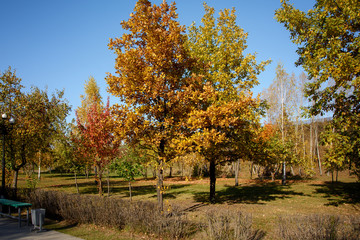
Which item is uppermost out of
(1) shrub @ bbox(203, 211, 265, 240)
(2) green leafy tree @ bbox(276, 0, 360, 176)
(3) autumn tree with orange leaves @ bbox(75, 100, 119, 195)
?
(2) green leafy tree @ bbox(276, 0, 360, 176)

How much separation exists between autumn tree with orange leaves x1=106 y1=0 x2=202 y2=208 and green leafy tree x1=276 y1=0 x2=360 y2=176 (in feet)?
18.5

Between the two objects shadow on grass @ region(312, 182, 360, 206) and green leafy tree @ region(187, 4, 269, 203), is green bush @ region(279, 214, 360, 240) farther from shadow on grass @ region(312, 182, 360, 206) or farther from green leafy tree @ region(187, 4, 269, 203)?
shadow on grass @ region(312, 182, 360, 206)

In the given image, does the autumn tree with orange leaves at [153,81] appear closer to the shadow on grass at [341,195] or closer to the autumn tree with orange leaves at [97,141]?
the autumn tree with orange leaves at [97,141]

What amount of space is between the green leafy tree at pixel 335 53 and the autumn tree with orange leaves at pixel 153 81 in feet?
18.5

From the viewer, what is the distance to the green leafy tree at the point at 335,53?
8.98 meters

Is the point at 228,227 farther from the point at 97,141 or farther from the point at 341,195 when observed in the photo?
the point at 341,195

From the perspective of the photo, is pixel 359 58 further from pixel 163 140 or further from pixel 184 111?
pixel 163 140

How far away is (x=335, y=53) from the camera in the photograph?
30.0ft

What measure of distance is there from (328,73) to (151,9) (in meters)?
7.35

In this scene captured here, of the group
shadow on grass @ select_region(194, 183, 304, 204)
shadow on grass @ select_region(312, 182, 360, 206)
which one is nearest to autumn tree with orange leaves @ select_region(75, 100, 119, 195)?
shadow on grass @ select_region(194, 183, 304, 204)

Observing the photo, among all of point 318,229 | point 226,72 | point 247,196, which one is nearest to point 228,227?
point 318,229

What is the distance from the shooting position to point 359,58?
29.5ft

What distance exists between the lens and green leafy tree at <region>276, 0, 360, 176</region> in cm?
898

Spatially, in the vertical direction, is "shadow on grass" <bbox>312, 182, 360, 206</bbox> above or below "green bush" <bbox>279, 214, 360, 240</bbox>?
below
